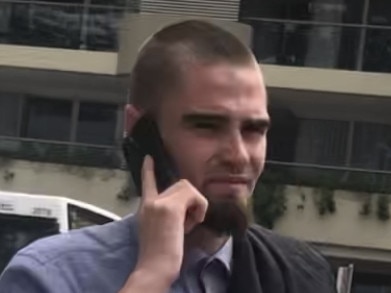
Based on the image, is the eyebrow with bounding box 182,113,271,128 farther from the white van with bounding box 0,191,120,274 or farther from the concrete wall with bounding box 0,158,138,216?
the concrete wall with bounding box 0,158,138,216

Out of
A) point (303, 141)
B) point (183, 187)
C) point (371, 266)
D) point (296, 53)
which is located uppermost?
point (183, 187)

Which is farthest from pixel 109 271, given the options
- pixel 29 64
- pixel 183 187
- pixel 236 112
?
pixel 29 64

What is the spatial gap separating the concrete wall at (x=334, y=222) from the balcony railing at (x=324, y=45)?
2424 millimetres

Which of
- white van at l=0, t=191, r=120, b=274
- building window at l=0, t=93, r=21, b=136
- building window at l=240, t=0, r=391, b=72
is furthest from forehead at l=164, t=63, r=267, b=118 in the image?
building window at l=0, t=93, r=21, b=136

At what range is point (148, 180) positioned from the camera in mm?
2223

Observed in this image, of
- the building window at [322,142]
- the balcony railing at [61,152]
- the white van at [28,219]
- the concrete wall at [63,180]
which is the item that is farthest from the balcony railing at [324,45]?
the white van at [28,219]

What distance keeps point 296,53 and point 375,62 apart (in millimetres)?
1362

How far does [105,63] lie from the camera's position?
23.3 m

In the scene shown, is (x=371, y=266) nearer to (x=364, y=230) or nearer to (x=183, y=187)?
(x=364, y=230)

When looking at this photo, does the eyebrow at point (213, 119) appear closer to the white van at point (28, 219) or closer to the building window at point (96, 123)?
the white van at point (28, 219)

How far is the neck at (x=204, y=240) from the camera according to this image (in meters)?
2.24

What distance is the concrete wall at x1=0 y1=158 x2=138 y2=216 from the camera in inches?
882

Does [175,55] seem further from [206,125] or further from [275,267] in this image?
[275,267]

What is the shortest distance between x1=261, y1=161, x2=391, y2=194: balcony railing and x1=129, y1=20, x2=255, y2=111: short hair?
19.8 metres
